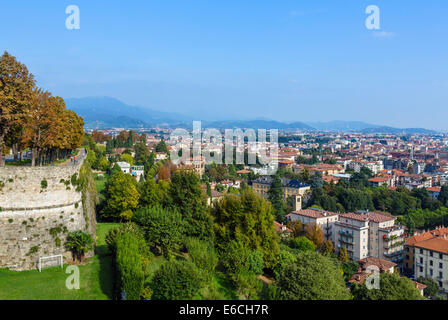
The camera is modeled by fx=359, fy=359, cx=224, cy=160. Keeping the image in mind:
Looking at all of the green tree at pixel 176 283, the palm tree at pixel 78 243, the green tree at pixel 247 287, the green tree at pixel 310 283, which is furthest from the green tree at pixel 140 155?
the green tree at pixel 176 283

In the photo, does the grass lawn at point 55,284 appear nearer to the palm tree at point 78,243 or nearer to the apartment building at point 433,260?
the palm tree at point 78,243

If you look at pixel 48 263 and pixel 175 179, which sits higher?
pixel 175 179

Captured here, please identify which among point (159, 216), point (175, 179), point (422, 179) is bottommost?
point (422, 179)

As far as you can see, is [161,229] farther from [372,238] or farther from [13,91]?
[372,238]

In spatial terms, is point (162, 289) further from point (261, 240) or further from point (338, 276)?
point (261, 240)

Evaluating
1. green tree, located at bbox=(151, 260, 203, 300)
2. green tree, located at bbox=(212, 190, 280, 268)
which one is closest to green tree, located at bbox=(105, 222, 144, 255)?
green tree, located at bbox=(151, 260, 203, 300)

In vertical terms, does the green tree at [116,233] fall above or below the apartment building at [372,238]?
above

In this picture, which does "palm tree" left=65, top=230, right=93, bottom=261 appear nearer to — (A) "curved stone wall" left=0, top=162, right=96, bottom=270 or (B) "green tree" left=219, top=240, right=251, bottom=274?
(A) "curved stone wall" left=0, top=162, right=96, bottom=270
